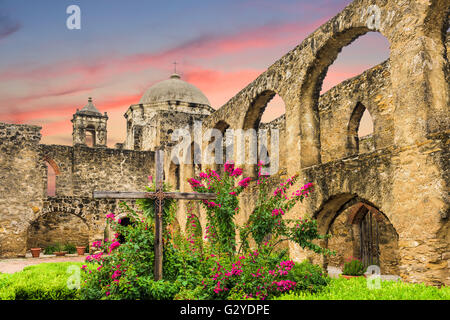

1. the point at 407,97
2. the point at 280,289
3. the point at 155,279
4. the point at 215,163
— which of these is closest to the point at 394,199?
the point at 407,97

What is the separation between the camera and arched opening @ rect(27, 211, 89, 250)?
1956cm

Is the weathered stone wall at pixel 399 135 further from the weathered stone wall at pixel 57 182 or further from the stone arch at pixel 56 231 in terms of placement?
the stone arch at pixel 56 231

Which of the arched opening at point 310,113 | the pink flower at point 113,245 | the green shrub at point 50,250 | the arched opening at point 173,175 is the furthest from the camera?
the green shrub at point 50,250

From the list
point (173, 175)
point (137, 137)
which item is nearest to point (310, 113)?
point (173, 175)

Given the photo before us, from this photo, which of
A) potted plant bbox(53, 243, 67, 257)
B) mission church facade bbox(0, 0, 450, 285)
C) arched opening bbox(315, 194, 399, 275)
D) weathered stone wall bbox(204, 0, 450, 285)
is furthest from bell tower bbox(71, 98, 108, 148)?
weathered stone wall bbox(204, 0, 450, 285)

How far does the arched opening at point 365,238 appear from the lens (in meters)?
11.6

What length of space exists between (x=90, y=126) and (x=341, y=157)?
67.5 feet

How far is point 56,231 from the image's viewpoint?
19938mm

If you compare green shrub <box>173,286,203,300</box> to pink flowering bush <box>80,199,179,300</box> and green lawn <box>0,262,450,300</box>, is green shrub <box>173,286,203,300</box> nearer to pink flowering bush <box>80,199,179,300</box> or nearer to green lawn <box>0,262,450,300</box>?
pink flowering bush <box>80,199,179,300</box>

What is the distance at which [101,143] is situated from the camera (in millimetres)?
27875

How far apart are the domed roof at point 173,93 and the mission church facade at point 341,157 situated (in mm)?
3601

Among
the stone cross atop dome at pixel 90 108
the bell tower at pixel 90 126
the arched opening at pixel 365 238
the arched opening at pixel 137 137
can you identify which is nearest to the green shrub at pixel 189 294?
the arched opening at pixel 365 238

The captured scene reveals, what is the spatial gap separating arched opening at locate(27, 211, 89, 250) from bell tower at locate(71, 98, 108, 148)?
328 inches
